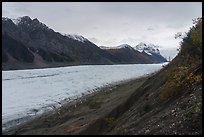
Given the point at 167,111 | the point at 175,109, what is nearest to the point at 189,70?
the point at 167,111

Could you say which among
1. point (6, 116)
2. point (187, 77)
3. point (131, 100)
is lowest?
point (6, 116)

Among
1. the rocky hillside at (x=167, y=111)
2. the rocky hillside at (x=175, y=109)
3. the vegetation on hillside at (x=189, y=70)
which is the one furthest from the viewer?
the vegetation on hillside at (x=189, y=70)

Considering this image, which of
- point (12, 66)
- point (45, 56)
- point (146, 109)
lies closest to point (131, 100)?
point (146, 109)

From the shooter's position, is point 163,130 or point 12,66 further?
point 12,66

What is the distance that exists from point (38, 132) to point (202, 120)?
15.3 meters

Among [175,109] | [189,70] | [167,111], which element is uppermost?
[189,70]

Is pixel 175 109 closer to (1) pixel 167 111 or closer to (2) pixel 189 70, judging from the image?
(1) pixel 167 111

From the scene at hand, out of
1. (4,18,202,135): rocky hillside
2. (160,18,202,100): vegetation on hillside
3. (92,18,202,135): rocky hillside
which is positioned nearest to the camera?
(92,18,202,135): rocky hillside

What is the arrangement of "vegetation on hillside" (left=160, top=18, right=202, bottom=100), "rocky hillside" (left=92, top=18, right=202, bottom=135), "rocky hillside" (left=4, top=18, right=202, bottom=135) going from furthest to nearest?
1. "vegetation on hillside" (left=160, top=18, right=202, bottom=100)
2. "rocky hillside" (left=4, top=18, right=202, bottom=135)
3. "rocky hillside" (left=92, top=18, right=202, bottom=135)

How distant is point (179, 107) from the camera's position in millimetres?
13875

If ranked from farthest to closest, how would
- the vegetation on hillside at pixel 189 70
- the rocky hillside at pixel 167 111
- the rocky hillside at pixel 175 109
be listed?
the vegetation on hillside at pixel 189 70, the rocky hillside at pixel 167 111, the rocky hillside at pixel 175 109

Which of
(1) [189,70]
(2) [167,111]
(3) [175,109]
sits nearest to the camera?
(3) [175,109]

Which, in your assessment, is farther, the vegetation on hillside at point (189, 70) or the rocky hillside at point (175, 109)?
the vegetation on hillside at point (189, 70)

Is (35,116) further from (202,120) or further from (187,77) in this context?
(202,120)
